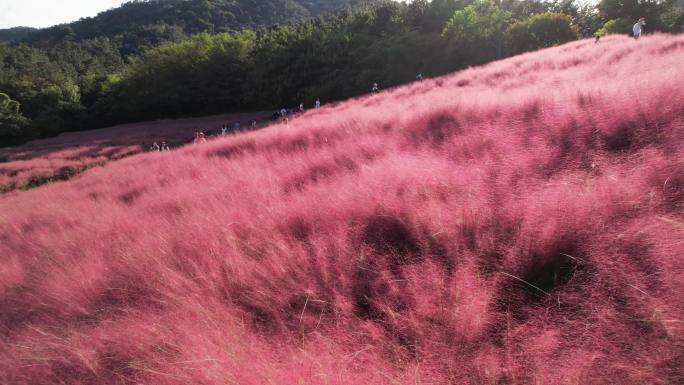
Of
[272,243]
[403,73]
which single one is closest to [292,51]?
[403,73]

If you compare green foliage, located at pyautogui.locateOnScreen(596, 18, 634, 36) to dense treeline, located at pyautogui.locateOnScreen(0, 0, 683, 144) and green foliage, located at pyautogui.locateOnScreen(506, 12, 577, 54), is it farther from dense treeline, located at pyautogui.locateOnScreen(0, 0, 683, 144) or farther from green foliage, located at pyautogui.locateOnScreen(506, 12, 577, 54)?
green foliage, located at pyautogui.locateOnScreen(506, 12, 577, 54)

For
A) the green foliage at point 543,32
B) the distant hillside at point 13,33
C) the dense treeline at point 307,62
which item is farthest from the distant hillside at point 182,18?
the green foliage at point 543,32

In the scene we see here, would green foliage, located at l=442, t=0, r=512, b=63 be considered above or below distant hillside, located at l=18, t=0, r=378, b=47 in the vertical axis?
below

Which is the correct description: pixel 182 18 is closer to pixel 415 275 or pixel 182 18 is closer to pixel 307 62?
pixel 307 62

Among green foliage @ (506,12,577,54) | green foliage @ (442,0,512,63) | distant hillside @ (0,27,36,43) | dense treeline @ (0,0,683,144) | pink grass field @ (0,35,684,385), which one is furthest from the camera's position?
distant hillside @ (0,27,36,43)

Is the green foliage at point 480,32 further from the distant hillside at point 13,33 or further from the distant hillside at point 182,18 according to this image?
the distant hillside at point 13,33

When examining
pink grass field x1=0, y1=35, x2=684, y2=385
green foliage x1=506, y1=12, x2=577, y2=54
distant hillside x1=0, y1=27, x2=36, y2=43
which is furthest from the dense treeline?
distant hillside x1=0, y1=27, x2=36, y2=43

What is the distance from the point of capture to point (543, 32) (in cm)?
2758

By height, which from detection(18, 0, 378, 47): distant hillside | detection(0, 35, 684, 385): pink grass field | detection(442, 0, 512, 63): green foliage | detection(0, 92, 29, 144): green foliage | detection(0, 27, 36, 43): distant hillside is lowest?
detection(0, 35, 684, 385): pink grass field

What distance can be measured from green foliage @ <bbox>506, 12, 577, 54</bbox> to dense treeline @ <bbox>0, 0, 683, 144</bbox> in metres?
0.08

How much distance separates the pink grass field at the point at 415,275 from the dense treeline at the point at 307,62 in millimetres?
32059

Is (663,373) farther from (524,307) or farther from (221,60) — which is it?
(221,60)

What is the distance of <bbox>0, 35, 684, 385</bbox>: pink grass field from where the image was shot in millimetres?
1304

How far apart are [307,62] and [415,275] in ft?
138
